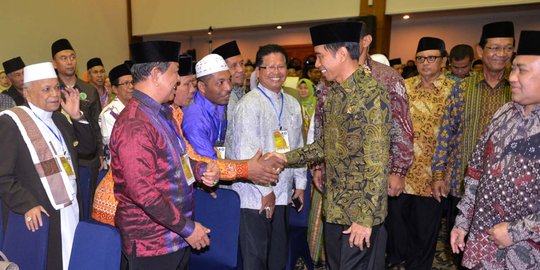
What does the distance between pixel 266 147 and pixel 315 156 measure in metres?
0.39

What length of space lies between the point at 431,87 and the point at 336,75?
4.77 ft

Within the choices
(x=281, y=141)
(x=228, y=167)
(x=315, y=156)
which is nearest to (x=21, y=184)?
(x=228, y=167)

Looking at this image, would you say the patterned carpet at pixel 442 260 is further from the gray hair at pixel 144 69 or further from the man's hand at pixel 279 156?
the gray hair at pixel 144 69

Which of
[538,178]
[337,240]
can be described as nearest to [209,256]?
[337,240]

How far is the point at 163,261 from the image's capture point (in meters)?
1.82

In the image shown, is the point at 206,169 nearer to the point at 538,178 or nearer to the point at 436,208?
the point at 538,178

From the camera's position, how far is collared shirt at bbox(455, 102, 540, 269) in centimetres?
152

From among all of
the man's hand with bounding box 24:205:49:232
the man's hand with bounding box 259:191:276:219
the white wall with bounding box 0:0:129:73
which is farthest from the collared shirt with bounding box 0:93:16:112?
the white wall with bounding box 0:0:129:73

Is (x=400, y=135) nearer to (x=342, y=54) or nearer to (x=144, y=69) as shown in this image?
(x=342, y=54)

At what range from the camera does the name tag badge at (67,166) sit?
7.85ft

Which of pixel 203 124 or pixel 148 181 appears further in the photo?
pixel 203 124

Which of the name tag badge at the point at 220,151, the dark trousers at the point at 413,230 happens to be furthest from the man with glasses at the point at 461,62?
the name tag badge at the point at 220,151

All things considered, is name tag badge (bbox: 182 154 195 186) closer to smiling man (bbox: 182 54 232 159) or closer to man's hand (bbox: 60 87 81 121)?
smiling man (bbox: 182 54 232 159)

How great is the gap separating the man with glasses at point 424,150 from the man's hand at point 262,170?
1.29 m
